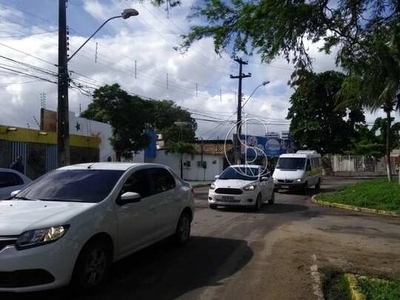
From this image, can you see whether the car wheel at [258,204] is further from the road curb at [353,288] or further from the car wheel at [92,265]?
the car wheel at [92,265]

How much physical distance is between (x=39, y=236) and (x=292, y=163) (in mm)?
22230

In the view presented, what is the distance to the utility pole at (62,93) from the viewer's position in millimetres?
17688

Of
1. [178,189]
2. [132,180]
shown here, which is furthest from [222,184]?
[132,180]

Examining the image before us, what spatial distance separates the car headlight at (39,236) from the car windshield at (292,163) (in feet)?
71.4

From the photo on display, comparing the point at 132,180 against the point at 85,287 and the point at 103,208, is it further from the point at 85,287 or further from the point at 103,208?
the point at 85,287

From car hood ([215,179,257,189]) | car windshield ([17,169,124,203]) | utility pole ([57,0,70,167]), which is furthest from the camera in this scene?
utility pole ([57,0,70,167])

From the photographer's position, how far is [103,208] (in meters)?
6.84

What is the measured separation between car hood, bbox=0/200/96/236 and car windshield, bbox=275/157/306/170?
21.0 m

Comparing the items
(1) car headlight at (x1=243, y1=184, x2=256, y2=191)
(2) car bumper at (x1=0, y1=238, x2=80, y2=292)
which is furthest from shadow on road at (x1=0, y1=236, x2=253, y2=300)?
(1) car headlight at (x1=243, y1=184, x2=256, y2=191)

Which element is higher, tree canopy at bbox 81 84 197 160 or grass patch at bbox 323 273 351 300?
tree canopy at bbox 81 84 197 160

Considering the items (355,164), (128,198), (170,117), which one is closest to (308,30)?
(128,198)

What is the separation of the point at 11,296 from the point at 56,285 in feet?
2.41

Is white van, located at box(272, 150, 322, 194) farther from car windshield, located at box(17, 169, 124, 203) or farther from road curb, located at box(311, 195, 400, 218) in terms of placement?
car windshield, located at box(17, 169, 124, 203)

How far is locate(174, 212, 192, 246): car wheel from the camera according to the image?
9.52 metres
